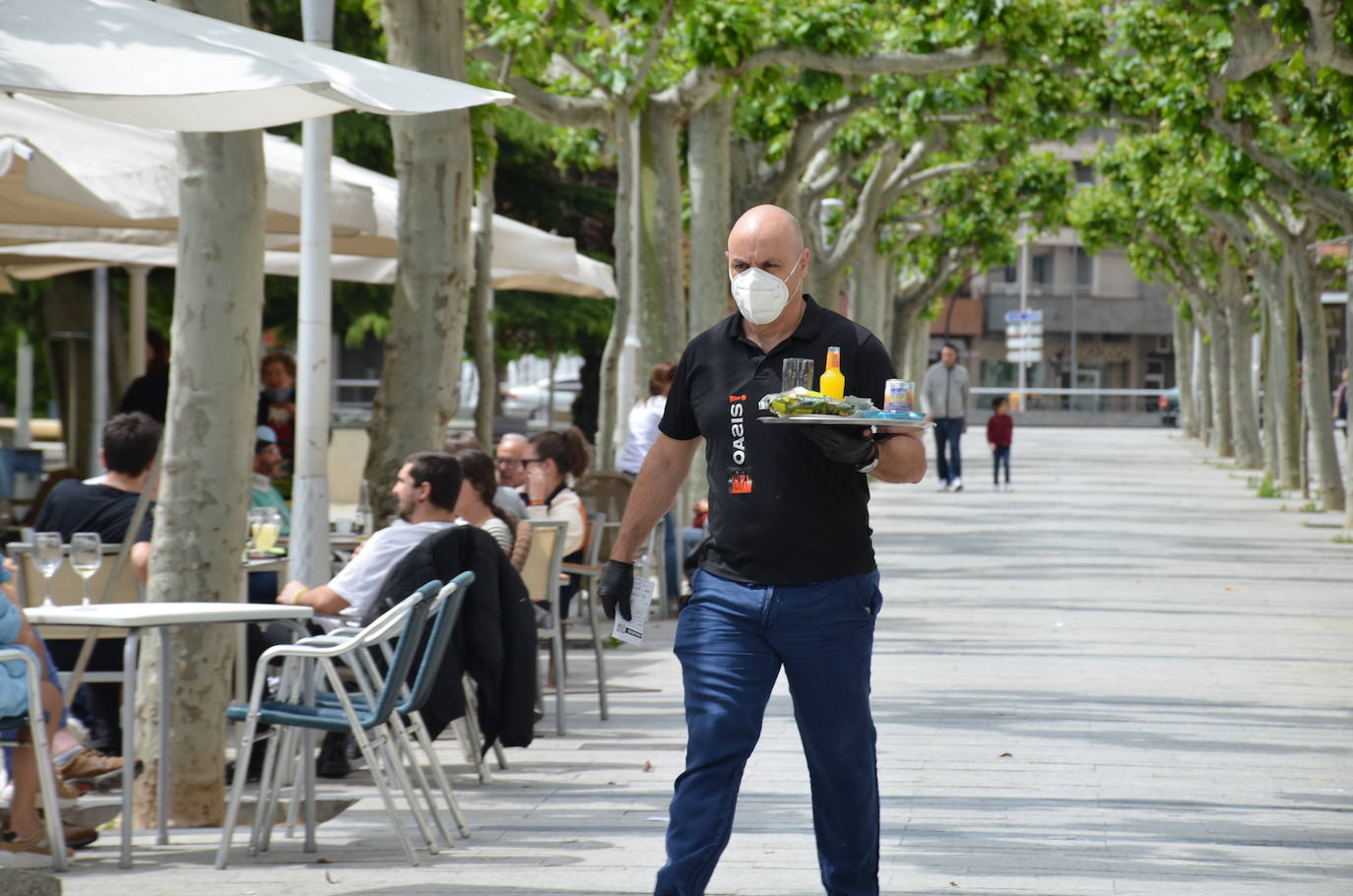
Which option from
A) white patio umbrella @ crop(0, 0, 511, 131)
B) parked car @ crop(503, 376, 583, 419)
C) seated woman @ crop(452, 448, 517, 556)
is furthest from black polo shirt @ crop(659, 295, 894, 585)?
parked car @ crop(503, 376, 583, 419)

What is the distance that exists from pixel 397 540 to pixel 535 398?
50.3 meters

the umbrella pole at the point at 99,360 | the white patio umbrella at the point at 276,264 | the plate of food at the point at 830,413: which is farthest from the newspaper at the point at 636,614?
the umbrella pole at the point at 99,360

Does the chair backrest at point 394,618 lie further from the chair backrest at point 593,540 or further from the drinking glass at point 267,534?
the chair backrest at point 593,540

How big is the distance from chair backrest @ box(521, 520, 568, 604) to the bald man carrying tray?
3919 mm

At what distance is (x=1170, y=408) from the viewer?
68.1 m

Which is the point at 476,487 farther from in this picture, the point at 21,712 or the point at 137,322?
the point at 137,322

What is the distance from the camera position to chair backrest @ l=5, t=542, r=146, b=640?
24.2 feet

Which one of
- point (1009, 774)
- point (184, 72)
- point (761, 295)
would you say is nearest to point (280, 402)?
point (1009, 774)

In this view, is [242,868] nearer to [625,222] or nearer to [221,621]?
[221,621]

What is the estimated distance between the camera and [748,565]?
479cm

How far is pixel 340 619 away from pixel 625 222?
356 inches

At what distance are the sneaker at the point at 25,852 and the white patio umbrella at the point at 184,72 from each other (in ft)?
7.29

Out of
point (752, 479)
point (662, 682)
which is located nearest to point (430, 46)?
point (662, 682)

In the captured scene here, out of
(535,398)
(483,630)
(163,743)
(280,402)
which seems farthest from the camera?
(535,398)
